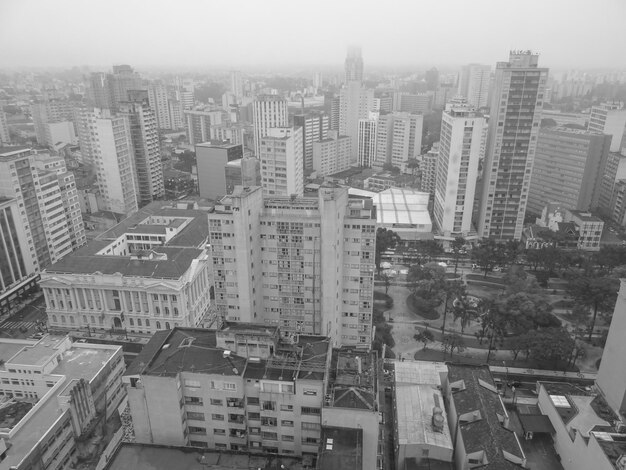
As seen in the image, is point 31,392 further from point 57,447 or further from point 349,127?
point 349,127

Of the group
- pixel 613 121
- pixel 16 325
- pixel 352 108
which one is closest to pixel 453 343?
pixel 16 325

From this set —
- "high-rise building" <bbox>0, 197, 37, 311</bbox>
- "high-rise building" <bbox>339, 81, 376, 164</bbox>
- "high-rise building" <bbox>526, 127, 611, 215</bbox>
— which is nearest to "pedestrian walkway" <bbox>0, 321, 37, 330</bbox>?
"high-rise building" <bbox>0, 197, 37, 311</bbox>

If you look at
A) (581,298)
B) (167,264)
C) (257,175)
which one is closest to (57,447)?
(167,264)

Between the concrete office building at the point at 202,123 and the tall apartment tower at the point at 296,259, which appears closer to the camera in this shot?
the tall apartment tower at the point at 296,259

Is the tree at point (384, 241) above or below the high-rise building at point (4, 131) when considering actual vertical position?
below

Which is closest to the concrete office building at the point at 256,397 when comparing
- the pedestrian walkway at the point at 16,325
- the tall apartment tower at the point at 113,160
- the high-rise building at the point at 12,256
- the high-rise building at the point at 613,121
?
the pedestrian walkway at the point at 16,325

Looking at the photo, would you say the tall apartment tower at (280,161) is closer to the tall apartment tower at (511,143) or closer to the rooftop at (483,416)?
the tall apartment tower at (511,143)
